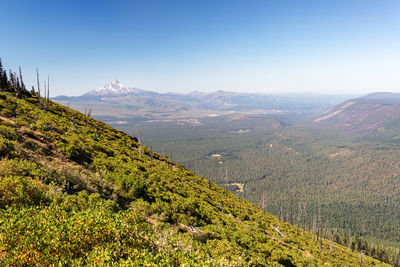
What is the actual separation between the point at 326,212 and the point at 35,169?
199260mm

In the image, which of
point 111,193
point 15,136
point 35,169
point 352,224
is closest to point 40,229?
point 35,169

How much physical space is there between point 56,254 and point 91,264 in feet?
4.91

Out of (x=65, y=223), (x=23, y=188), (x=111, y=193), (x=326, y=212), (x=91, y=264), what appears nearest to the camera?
(x=91, y=264)

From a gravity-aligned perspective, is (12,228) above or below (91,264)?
above

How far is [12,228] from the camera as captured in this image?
6.79 metres

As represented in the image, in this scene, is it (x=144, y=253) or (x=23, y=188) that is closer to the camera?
(x=144, y=253)

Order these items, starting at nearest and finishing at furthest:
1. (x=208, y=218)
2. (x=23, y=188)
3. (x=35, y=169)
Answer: (x=23, y=188)
(x=35, y=169)
(x=208, y=218)

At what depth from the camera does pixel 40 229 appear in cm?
730

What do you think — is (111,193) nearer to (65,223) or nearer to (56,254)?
(65,223)

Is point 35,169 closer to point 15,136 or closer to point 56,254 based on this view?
point 15,136

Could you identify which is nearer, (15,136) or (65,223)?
(65,223)

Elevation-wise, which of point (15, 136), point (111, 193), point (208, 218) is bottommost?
point (208, 218)

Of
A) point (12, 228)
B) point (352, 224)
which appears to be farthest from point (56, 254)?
point (352, 224)

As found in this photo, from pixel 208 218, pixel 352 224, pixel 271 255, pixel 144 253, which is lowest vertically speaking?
pixel 352 224
